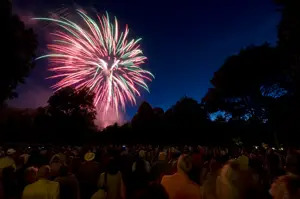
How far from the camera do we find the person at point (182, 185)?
4102mm

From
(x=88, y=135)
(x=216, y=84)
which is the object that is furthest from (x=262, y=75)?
(x=88, y=135)

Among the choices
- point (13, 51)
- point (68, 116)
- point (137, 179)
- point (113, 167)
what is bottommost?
point (137, 179)

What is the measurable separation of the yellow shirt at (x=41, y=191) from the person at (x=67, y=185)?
38 centimetres

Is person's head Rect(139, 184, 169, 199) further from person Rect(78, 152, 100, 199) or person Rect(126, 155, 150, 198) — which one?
person Rect(78, 152, 100, 199)

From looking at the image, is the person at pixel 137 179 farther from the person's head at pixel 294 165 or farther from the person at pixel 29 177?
the person at pixel 29 177

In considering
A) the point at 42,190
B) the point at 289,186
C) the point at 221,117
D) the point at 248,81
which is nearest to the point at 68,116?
the point at 221,117

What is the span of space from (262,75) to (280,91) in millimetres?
3521

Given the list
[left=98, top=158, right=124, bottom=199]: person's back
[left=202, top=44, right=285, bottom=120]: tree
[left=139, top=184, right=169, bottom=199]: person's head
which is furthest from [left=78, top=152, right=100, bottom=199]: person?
[left=202, top=44, right=285, bottom=120]: tree

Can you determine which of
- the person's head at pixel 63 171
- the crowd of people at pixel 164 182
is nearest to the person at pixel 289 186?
the crowd of people at pixel 164 182

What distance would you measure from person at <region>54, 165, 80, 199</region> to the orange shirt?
1.99m

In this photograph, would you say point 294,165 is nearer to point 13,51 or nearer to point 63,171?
point 63,171

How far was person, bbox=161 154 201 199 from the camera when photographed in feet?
13.5

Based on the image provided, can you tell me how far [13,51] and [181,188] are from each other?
17377 millimetres

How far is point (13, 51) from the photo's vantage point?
59.7 feet
